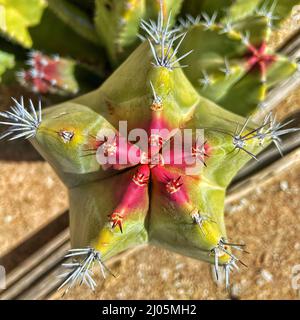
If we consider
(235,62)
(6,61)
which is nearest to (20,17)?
(6,61)

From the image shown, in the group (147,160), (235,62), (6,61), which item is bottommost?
(147,160)

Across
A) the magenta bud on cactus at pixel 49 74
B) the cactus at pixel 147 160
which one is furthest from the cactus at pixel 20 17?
the cactus at pixel 147 160

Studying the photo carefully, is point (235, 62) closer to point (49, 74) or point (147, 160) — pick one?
point (147, 160)

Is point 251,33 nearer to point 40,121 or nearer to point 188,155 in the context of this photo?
point 188,155

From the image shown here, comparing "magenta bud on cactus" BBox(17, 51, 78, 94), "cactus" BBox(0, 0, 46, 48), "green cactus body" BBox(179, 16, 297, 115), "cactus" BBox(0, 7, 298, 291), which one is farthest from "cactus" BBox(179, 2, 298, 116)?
"cactus" BBox(0, 0, 46, 48)

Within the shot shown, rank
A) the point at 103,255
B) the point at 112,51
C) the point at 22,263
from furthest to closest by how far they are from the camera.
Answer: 1. the point at 22,263
2. the point at 112,51
3. the point at 103,255

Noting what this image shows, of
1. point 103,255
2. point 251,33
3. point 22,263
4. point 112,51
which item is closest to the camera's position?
point 103,255

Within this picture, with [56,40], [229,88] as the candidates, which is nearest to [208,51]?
[229,88]

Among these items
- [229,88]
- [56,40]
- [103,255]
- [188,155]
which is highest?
[56,40]

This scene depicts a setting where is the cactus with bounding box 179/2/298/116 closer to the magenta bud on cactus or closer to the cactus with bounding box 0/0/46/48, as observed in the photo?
the magenta bud on cactus
